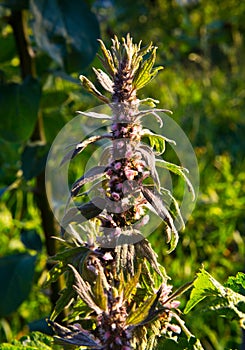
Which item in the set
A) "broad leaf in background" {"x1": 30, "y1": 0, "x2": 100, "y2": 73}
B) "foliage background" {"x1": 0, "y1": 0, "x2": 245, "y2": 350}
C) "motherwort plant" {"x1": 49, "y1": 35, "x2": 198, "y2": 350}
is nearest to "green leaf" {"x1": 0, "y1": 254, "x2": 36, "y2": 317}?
"foliage background" {"x1": 0, "y1": 0, "x2": 245, "y2": 350}

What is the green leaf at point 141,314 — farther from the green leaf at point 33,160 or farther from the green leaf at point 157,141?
the green leaf at point 33,160

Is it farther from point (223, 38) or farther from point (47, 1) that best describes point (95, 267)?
point (223, 38)

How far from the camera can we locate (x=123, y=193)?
0.54m

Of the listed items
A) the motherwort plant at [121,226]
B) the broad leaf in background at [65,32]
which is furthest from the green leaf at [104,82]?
the broad leaf in background at [65,32]

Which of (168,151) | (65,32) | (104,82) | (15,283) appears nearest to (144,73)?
(104,82)

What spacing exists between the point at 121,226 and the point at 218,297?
0.11m

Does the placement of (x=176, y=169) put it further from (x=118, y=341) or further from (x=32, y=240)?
(x=32, y=240)

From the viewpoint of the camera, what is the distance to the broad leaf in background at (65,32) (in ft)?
3.65

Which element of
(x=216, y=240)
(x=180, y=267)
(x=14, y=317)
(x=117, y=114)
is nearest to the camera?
(x=117, y=114)

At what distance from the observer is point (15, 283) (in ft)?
3.93

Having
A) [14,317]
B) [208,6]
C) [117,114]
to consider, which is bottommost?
[14,317]

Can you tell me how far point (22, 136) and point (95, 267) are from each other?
2.08 ft

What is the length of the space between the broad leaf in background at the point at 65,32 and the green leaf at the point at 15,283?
0.39 metres

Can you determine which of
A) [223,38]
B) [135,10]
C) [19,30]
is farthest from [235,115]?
[19,30]
